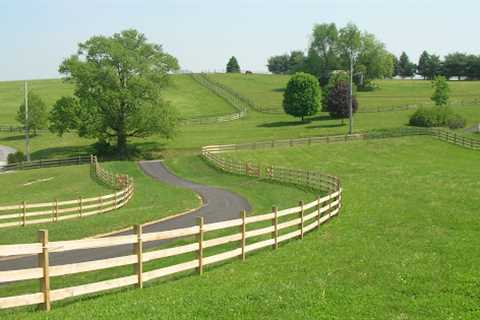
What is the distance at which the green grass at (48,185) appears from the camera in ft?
116

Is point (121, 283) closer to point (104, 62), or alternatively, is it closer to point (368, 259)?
point (368, 259)

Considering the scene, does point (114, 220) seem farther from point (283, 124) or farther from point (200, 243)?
point (283, 124)

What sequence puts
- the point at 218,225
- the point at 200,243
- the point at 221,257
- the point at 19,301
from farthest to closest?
the point at 221,257 < the point at 218,225 < the point at 200,243 < the point at 19,301

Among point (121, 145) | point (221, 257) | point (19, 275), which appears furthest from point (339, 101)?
point (19, 275)

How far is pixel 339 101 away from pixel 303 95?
5727mm

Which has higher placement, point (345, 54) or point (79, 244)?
point (345, 54)

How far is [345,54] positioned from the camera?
13075 centimetres

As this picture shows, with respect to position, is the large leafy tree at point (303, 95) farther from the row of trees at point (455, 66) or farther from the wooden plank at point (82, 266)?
the row of trees at point (455, 66)

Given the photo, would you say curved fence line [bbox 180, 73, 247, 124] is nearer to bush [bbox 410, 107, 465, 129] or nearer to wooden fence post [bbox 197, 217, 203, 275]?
bush [bbox 410, 107, 465, 129]

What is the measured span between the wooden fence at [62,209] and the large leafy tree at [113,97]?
21.4 metres

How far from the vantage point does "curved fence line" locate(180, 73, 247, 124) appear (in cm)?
9616

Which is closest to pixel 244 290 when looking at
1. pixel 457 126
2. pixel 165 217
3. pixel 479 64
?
pixel 165 217

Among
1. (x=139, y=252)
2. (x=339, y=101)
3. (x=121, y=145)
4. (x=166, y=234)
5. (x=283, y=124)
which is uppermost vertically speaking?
(x=339, y=101)

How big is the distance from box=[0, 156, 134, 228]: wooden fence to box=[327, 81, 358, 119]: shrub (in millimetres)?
50333
